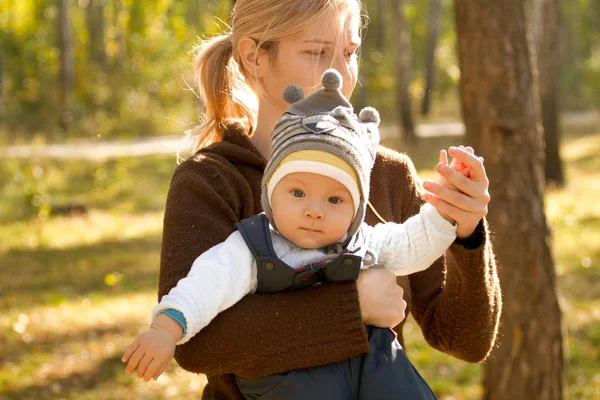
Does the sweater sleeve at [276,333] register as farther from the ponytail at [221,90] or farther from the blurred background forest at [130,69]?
the blurred background forest at [130,69]

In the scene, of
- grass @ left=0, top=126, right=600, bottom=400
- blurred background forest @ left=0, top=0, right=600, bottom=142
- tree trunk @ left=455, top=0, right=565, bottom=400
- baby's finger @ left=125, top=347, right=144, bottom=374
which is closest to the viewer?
baby's finger @ left=125, top=347, right=144, bottom=374

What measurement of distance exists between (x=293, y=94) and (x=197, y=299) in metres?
0.62

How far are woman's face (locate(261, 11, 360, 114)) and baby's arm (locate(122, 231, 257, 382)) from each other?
0.55m

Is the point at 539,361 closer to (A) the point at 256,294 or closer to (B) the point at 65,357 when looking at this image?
(A) the point at 256,294

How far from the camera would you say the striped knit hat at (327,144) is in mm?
2201

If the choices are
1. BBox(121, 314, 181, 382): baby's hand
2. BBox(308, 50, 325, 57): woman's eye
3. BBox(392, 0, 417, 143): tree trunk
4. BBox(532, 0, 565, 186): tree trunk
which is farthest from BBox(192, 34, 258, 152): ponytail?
BBox(392, 0, 417, 143): tree trunk

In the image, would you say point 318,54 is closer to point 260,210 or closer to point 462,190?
point 260,210

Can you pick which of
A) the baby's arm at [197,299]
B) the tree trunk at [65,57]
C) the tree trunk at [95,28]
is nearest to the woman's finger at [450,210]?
the baby's arm at [197,299]

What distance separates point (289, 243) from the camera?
232cm

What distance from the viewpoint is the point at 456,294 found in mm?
2566

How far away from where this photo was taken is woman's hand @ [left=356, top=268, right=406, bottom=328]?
91.0 inches

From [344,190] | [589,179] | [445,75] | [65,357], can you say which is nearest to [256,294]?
[344,190]

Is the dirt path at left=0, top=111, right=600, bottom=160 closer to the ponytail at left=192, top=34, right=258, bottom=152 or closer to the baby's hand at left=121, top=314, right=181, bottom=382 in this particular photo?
the ponytail at left=192, top=34, right=258, bottom=152

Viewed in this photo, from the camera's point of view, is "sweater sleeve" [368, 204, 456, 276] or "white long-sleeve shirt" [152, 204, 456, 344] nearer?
"white long-sleeve shirt" [152, 204, 456, 344]
